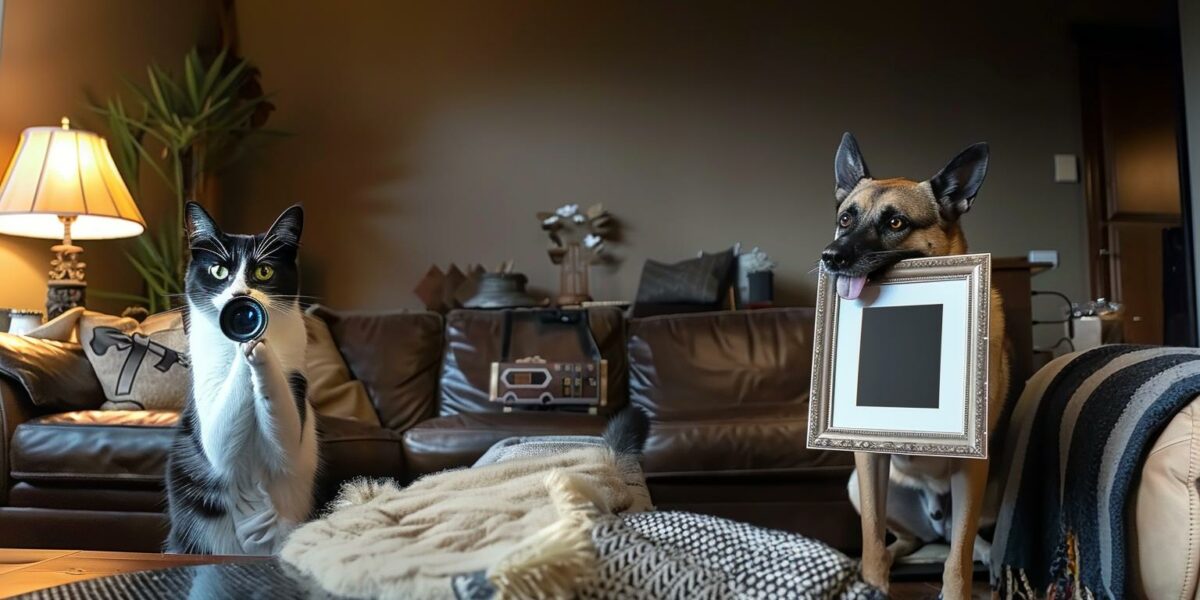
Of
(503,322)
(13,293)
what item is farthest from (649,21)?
(13,293)

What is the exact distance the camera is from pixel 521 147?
409 centimetres

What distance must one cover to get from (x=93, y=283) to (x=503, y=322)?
5.84 ft

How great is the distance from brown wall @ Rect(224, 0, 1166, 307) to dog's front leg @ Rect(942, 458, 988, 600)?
8.86 feet

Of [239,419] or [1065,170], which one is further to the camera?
[1065,170]

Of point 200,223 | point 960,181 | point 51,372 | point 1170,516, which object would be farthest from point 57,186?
point 1170,516

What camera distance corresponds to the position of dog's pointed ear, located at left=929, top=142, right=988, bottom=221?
52.7 inches

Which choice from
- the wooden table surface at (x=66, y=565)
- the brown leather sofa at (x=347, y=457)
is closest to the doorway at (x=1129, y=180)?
the brown leather sofa at (x=347, y=457)

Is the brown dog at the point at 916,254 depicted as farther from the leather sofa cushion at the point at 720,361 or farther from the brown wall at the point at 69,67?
the brown wall at the point at 69,67

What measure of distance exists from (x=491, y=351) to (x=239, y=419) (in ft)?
5.22

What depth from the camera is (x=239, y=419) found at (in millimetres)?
1456

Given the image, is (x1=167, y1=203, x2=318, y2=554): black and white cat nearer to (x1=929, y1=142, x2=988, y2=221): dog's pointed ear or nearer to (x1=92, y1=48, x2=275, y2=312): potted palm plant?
(x1=929, y1=142, x2=988, y2=221): dog's pointed ear

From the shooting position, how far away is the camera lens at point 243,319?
1.17 m

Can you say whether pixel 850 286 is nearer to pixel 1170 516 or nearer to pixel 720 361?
pixel 1170 516

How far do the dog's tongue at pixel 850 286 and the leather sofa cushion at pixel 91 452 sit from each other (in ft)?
6.01
